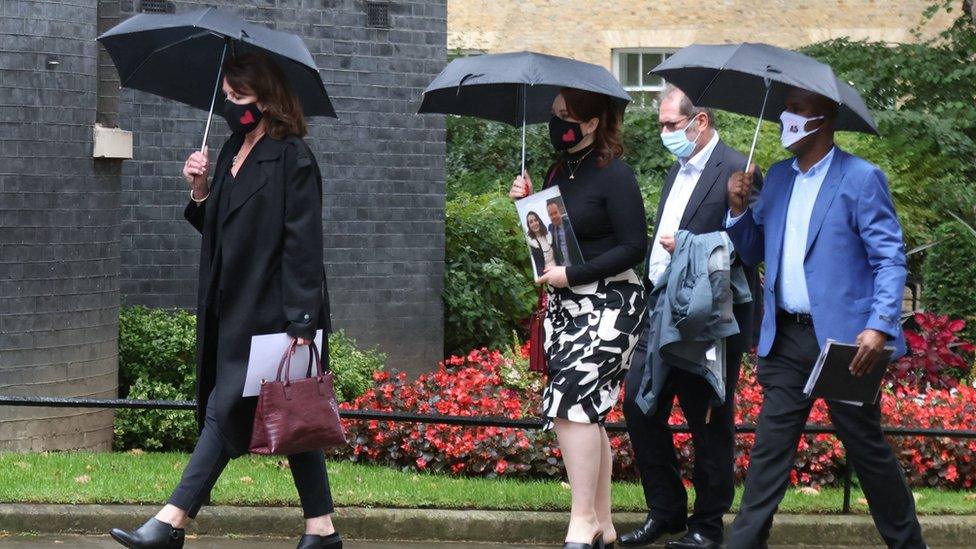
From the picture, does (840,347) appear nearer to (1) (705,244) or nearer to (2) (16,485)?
(1) (705,244)

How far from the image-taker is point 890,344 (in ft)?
18.5

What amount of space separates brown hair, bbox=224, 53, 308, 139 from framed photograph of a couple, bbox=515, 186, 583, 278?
3.52 ft

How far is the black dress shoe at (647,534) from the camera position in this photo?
660 cm

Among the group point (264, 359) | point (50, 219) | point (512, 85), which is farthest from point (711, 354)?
point (50, 219)

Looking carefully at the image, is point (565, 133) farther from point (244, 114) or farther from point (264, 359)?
point (264, 359)

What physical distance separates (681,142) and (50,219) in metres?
3.93

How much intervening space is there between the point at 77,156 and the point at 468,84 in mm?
3276

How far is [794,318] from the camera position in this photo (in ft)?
19.1

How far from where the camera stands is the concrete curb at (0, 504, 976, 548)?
651cm

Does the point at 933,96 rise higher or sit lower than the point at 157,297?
higher

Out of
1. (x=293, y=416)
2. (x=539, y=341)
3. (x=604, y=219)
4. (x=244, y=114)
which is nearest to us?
(x=293, y=416)

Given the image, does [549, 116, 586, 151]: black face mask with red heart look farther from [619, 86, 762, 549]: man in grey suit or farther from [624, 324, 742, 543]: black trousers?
[624, 324, 742, 543]: black trousers

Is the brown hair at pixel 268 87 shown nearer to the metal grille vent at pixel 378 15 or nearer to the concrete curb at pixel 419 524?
the concrete curb at pixel 419 524

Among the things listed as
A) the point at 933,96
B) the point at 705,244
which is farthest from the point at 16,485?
the point at 933,96
